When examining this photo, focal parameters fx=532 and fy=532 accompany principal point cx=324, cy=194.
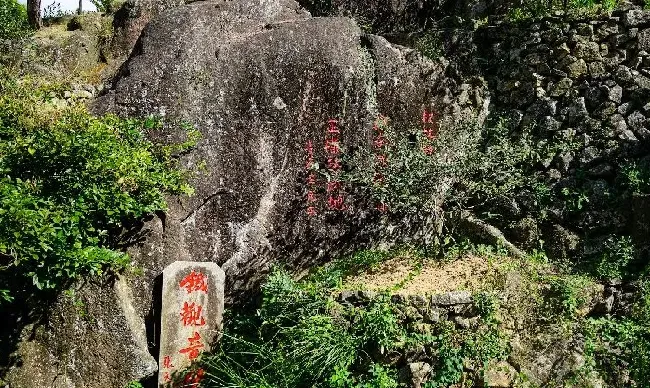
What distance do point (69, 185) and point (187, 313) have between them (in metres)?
2.02

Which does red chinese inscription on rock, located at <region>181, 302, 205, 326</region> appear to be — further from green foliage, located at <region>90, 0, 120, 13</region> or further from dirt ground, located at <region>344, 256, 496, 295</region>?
green foliage, located at <region>90, 0, 120, 13</region>

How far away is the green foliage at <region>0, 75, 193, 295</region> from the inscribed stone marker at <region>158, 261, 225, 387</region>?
2.16 ft

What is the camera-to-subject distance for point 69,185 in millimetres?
5996

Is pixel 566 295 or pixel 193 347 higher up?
pixel 566 295

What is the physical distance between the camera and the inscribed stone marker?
628cm

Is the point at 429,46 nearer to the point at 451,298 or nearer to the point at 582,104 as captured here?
the point at 582,104

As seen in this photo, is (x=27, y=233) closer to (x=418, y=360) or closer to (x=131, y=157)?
(x=131, y=157)

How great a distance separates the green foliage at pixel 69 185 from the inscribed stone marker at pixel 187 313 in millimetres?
658

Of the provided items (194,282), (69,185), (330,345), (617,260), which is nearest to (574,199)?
(617,260)

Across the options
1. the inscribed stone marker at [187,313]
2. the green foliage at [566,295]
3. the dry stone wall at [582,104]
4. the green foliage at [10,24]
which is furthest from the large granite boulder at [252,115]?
the green foliage at [10,24]

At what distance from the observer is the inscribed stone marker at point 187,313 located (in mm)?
6281

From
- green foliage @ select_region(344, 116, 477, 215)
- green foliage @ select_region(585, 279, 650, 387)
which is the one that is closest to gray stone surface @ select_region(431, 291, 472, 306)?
green foliage @ select_region(585, 279, 650, 387)

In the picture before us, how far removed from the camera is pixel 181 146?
279 inches

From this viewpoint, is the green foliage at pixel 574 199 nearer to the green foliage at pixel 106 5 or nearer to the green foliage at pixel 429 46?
the green foliage at pixel 429 46
